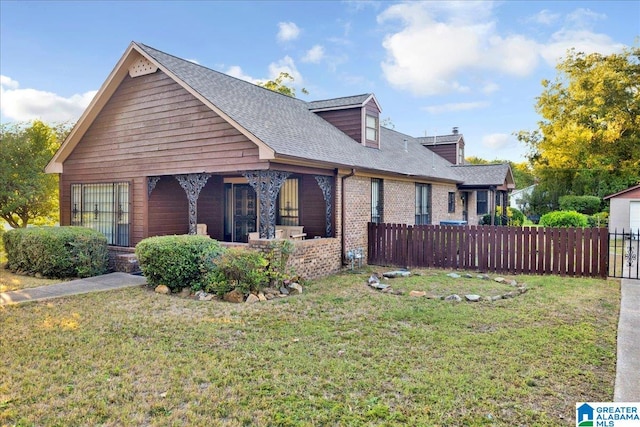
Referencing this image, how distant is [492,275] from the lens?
36.3 feet

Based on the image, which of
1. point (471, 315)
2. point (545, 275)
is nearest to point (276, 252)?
point (471, 315)

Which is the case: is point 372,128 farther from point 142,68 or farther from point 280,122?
point 142,68

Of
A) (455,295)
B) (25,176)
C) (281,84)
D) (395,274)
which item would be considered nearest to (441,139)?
(281,84)

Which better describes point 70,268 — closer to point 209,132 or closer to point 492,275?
point 209,132

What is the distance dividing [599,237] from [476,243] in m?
2.93

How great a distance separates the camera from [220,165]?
10547 millimetres

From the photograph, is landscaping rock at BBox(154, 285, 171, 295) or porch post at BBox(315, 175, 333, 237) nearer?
landscaping rock at BBox(154, 285, 171, 295)

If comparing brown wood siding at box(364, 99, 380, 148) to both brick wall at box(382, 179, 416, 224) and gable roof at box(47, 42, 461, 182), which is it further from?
brick wall at box(382, 179, 416, 224)

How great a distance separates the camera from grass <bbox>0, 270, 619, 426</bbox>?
12.0 ft

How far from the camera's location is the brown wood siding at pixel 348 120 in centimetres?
1555

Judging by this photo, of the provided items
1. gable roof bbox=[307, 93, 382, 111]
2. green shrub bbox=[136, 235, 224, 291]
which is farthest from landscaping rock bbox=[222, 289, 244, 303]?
gable roof bbox=[307, 93, 382, 111]

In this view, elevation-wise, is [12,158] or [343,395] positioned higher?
[12,158]

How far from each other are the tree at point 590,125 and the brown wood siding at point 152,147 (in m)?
32.2

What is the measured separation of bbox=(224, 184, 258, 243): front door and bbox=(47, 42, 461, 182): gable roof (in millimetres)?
2895
